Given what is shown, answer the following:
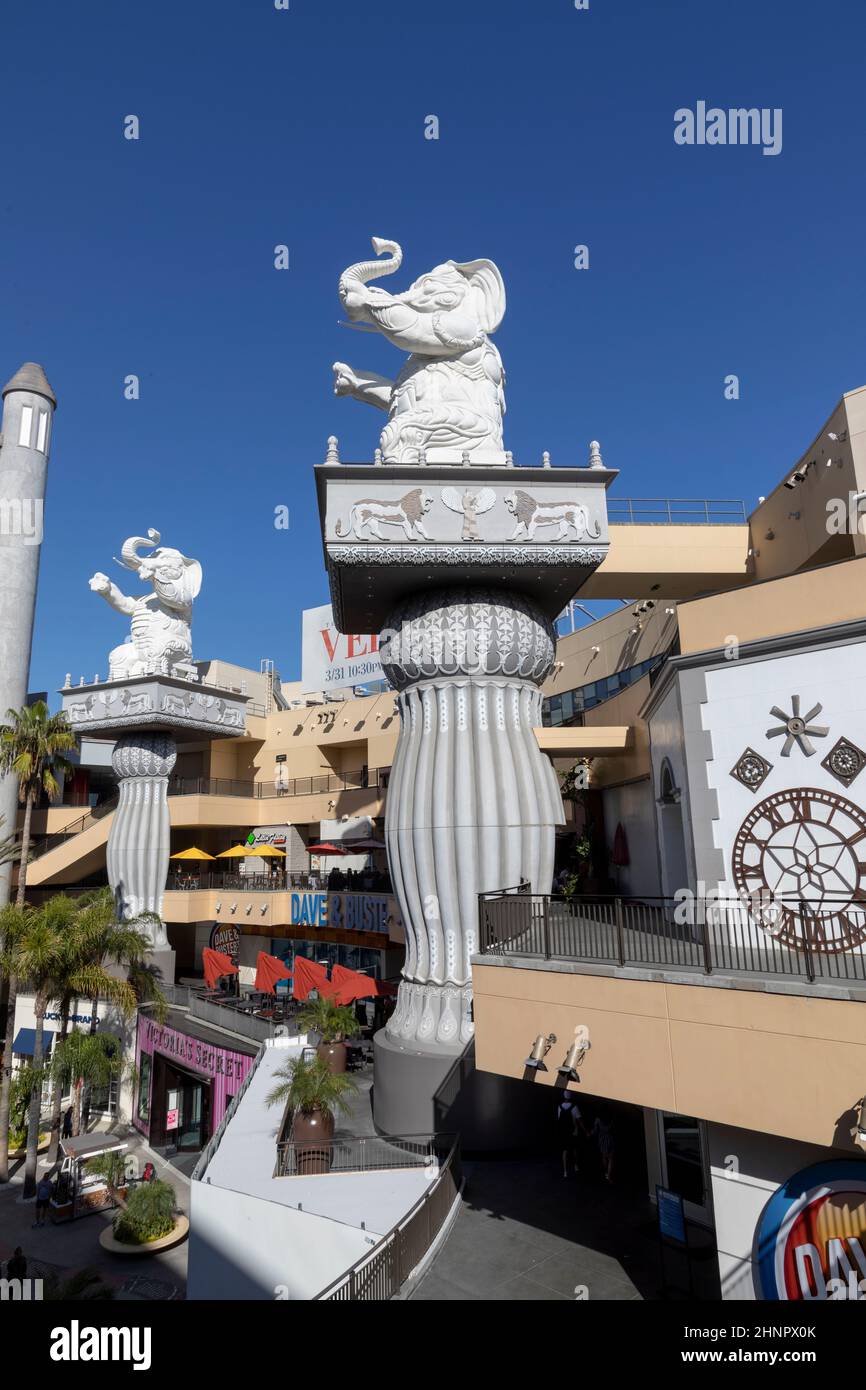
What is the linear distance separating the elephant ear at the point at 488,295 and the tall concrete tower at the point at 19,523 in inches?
1001

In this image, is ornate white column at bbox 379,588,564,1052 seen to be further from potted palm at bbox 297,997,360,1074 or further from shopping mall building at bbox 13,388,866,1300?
potted palm at bbox 297,997,360,1074

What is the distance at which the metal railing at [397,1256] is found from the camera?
7.78m

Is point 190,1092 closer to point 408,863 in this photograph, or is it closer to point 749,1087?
point 408,863

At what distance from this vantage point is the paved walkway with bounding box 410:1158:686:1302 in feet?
27.8

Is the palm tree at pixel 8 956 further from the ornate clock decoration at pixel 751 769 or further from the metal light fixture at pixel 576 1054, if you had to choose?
the ornate clock decoration at pixel 751 769

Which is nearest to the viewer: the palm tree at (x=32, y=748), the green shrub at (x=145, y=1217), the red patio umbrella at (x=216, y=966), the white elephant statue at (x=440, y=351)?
the white elephant statue at (x=440, y=351)

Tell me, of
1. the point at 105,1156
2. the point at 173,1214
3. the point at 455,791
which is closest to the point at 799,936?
the point at 455,791

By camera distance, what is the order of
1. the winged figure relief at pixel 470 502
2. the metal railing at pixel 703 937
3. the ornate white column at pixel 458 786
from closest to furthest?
the metal railing at pixel 703 937 < the ornate white column at pixel 458 786 < the winged figure relief at pixel 470 502

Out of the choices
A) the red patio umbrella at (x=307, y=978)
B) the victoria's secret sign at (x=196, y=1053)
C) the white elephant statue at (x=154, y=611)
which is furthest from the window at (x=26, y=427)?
the red patio umbrella at (x=307, y=978)

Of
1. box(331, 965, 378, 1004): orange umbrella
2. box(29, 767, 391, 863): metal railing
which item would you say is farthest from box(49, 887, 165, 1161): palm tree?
box(29, 767, 391, 863): metal railing

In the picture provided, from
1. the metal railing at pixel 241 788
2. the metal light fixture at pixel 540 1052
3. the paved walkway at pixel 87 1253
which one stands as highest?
the metal railing at pixel 241 788

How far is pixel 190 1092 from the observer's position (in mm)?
24500

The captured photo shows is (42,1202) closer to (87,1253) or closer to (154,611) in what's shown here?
(87,1253)

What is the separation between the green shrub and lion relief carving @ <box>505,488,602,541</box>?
16983 millimetres
